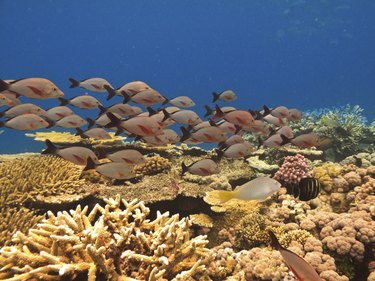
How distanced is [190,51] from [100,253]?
158525 millimetres

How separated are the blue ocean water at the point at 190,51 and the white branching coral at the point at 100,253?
100716 mm

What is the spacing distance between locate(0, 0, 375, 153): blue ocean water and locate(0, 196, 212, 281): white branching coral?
101 metres

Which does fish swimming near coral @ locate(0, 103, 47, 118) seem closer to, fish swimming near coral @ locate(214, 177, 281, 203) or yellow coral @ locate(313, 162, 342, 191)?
fish swimming near coral @ locate(214, 177, 281, 203)

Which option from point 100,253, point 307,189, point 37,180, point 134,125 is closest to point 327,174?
point 307,189

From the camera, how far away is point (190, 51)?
15425 centimetres

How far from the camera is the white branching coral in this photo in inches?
104

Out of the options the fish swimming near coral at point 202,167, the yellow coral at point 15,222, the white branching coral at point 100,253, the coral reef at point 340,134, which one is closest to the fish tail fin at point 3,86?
the yellow coral at point 15,222

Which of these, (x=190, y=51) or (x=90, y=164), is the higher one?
(x=190, y=51)

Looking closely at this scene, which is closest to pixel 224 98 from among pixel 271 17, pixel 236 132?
pixel 236 132

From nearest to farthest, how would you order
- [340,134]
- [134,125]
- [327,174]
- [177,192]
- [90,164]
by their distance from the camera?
[90,164]
[134,125]
[177,192]
[327,174]
[340,134]

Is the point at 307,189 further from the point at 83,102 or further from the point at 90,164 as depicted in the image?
the point at 83,102

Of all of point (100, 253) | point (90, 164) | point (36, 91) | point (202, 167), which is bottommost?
point (100, 253)

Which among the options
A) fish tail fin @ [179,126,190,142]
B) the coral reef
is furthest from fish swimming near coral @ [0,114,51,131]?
the coral reef

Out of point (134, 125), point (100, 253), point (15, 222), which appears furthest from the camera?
point (134, 125)
